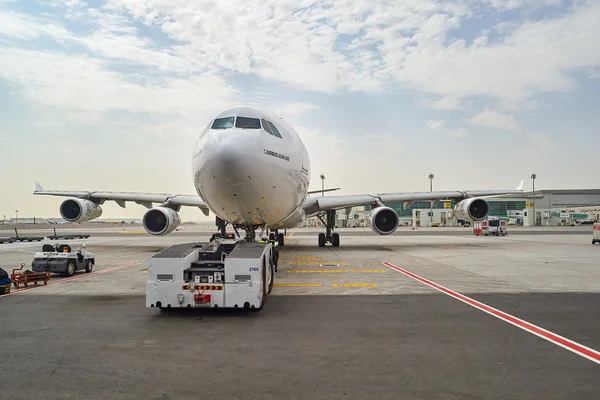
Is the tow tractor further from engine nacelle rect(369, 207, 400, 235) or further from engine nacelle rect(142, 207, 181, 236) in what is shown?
engine nacelle rect(369, 207, 400, 235)

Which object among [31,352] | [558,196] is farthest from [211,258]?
[558,196]

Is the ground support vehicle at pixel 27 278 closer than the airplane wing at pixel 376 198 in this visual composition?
Yes

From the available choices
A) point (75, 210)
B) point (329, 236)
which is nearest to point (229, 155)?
point (329, 236)

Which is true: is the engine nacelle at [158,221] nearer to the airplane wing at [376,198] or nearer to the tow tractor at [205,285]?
the airplane wing at [376,198]

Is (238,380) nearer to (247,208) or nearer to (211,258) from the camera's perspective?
(211,258)

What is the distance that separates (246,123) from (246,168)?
4.72 ft

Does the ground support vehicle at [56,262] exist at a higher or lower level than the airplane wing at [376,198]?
lower

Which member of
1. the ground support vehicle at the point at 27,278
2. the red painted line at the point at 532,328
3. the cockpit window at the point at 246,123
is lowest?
the red painted line at the point at 532,328

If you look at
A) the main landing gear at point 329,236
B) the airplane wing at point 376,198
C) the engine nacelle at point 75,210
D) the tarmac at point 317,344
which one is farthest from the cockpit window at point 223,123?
the engine nacelle at point 75,210

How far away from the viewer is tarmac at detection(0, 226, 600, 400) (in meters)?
4.54

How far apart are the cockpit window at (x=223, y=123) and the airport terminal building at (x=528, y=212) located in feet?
194

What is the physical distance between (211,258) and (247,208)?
8.11ft

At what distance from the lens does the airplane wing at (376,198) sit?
22422mm

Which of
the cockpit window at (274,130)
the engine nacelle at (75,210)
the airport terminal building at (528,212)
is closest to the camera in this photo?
the cockpit window at (274,130)
